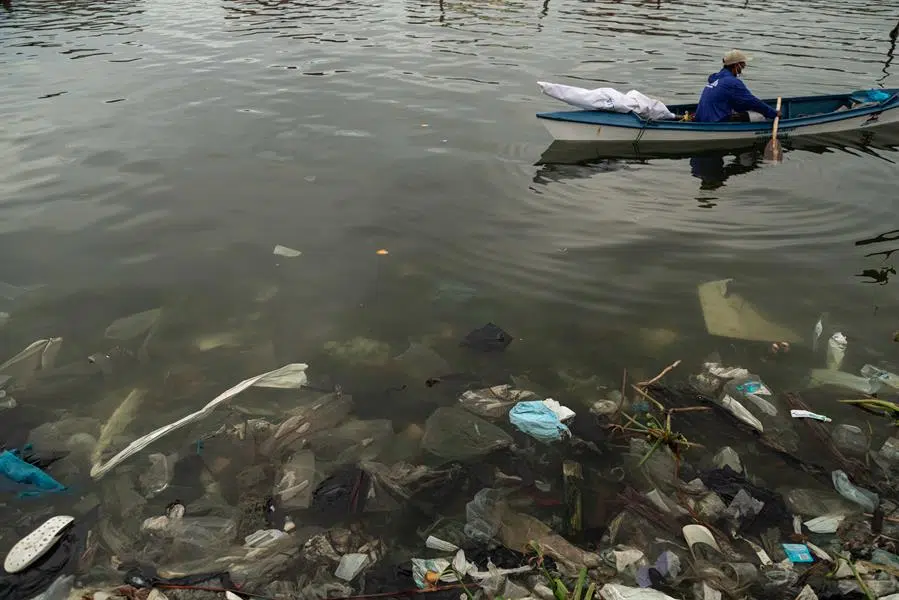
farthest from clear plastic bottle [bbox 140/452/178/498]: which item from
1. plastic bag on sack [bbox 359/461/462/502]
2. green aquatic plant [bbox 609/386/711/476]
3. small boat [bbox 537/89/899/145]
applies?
small boat [bbox 537/89/899/145]

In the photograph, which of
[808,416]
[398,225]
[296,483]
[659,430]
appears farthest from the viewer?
[398,225]

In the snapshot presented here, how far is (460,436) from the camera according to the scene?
4652 millimetres

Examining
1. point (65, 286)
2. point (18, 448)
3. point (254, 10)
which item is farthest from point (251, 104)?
point (254, 10)

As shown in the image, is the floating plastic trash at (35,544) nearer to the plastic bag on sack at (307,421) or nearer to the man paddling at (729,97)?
the plastic bag on sack at (307,421)

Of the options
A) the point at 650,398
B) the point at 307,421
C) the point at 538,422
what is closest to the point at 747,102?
the point at 650,398

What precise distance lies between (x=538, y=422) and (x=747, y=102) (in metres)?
8.89

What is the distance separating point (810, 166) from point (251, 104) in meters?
11.7

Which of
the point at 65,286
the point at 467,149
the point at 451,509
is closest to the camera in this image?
the point at 451,509

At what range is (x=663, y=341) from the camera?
19.0 ft

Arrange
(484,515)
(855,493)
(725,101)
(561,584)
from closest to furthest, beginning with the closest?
(561,584) < (484,515) < (855,493) < (725,101)

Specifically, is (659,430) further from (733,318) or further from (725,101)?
(725,101)

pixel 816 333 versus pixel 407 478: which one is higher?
pixel 816 333

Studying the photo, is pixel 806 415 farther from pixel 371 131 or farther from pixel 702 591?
pixel 371 131

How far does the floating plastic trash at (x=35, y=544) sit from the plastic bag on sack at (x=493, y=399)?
10.1ft
